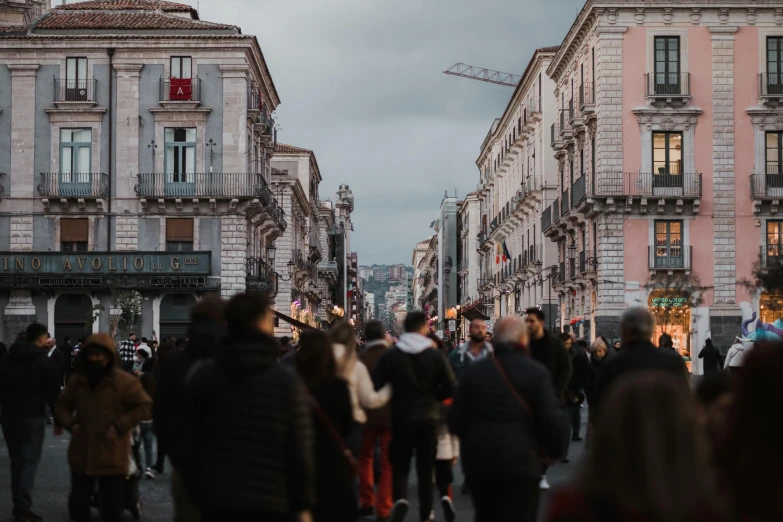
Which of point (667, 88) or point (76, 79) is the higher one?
point (76, 79)

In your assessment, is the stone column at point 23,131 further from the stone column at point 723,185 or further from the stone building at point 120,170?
the stone column at point 723,185

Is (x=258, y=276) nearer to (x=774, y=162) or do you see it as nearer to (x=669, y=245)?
(x=669, y=245)

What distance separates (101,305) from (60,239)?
16.9 feet

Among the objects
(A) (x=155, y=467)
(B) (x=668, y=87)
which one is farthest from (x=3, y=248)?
(A) (x=155, y=467)

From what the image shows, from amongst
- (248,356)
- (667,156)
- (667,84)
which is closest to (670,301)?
(667,156)

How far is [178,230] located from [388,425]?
3673cm

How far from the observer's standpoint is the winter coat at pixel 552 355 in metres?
13.4

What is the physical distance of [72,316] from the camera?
4775cm

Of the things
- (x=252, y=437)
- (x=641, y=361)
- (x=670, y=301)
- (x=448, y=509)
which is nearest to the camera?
(x=252, y=437)

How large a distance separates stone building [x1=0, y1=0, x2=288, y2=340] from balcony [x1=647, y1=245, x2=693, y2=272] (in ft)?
50.8

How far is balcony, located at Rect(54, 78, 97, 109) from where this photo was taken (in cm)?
4771

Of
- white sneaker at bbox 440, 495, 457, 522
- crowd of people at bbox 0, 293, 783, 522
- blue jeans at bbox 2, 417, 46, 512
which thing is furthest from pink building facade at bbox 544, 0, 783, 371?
blue jeans at bbox 2, 417, 46, 512

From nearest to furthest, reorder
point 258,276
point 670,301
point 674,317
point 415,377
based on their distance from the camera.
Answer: point 415,377 < point 670,301 < point 674,317 < point 258,276

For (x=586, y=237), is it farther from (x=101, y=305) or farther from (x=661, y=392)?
(x=661, y=392)
